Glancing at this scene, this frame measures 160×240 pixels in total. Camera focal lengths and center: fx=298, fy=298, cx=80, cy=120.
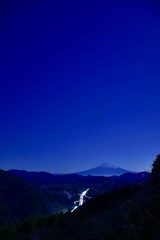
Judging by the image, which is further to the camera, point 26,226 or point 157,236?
point 26,226

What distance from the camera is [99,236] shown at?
8.66 m

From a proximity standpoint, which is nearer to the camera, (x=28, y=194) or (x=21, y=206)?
(x=21, y=206)

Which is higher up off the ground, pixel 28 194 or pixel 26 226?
pixel 28 194

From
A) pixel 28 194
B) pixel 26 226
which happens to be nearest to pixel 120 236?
A: pixel 26 226

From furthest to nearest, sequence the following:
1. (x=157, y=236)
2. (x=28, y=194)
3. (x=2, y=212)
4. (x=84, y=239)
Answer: (x=28, y=194) < (x=2, y=212) < (x=84, y=239) < (x=157, y=236)

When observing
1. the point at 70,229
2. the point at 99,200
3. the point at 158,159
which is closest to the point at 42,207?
the point at 99,200

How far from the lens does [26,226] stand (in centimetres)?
5125

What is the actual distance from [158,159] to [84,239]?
22161mm

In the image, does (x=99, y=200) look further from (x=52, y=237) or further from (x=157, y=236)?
(x=157, y=236)

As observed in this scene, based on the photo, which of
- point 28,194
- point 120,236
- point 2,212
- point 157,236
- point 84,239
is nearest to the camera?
point 157,236

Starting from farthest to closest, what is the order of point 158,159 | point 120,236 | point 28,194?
1. point 28,194
2. point 158,159
3. point 120,236

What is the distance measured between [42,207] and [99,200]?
13450 cm

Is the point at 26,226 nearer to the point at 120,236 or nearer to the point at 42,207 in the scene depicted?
the point at 120,236

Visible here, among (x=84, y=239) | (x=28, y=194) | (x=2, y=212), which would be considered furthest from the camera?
(x=28, y=194)
